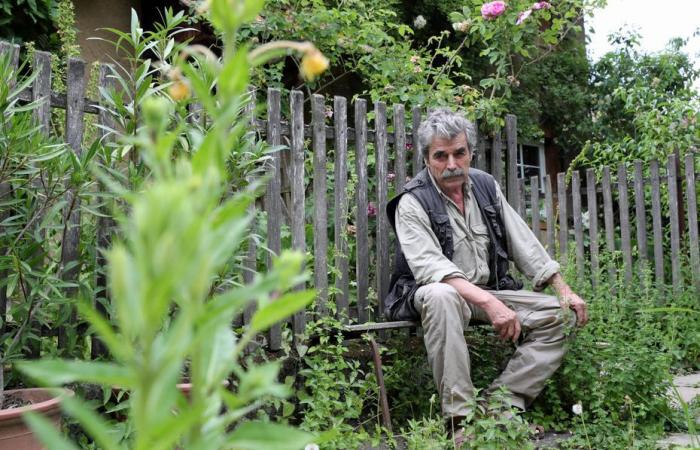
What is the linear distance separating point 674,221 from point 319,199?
3754 millimetres

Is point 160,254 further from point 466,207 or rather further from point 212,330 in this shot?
point 466,207

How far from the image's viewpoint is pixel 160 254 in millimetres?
336

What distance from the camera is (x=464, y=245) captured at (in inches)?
154

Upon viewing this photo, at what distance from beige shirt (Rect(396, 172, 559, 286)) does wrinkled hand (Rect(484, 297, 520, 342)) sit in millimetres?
220

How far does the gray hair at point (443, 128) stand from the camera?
152 inches

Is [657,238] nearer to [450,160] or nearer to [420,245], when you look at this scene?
[450,160]

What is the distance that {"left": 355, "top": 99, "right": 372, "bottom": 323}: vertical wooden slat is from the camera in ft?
13.5

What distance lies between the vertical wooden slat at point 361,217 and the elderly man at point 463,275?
0.22 metres

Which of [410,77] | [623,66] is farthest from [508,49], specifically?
[623,66]

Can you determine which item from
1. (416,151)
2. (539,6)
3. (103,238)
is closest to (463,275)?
(416,151)

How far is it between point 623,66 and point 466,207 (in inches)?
365

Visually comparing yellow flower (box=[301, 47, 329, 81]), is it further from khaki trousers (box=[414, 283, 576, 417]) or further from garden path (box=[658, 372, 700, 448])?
khaki trousers (box=[414, 283, 576, 417])

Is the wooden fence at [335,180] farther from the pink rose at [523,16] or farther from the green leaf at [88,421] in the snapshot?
the green leaf at [88,421]

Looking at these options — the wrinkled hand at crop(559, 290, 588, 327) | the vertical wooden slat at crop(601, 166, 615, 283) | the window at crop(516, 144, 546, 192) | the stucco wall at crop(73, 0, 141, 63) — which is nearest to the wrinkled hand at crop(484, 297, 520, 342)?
the wrinkled hand at crop(559, 290, 588, 327)
